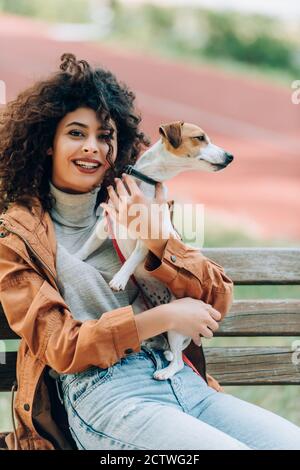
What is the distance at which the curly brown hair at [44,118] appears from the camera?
2.13 metres

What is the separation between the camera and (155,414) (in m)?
1.87

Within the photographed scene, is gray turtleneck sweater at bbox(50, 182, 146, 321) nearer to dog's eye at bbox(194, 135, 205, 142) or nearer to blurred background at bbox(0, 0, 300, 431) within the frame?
dog's eye at bbox(194, 135, 205, 142)

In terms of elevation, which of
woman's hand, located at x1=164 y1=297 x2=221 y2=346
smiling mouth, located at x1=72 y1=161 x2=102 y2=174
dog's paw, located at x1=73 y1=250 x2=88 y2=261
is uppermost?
smiling mouth, located at x1=72 y1=161 x2=102 y2=174

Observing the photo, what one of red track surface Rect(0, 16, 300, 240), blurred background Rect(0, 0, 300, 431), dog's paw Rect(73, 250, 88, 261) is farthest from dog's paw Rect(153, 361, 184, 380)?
blurred background Rect(0, 0, 300, 431)

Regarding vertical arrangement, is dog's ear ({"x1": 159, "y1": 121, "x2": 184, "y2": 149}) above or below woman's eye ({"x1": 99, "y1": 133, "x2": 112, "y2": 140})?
above

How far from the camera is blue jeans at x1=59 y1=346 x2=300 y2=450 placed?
6.05ft

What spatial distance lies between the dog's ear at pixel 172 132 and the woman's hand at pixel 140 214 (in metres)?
0.14

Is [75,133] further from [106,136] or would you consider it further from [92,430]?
[92,430]

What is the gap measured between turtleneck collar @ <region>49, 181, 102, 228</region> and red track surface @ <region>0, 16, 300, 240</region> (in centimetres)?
542

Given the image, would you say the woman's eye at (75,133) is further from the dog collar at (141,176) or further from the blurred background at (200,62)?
the blurred background at (200,62)

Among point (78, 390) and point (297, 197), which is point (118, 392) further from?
point (297, 197)

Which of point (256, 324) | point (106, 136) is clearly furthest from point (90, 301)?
point (256, 324)

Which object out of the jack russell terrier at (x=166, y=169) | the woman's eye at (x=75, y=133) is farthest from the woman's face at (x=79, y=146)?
the jack russell terrier at (x=166, y=169)
